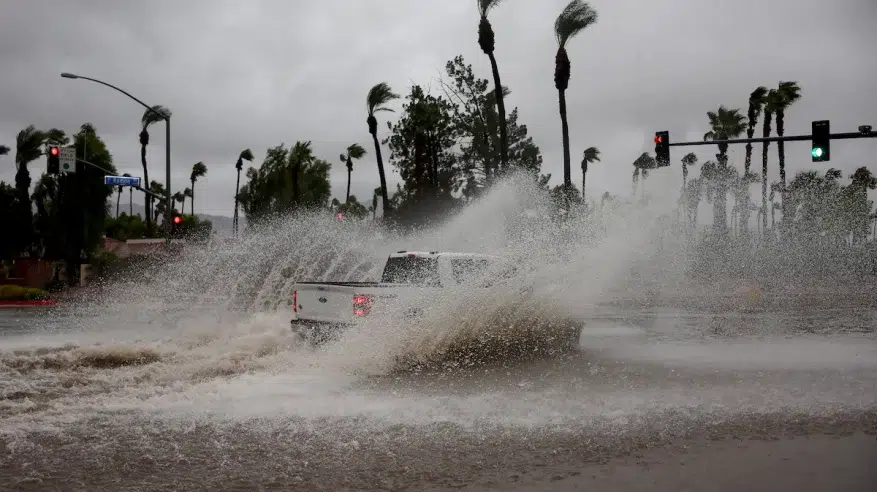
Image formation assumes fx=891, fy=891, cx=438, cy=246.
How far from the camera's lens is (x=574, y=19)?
4131 centimetres

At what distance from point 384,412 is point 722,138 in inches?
2331

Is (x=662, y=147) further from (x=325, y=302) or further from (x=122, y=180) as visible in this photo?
(x=122, y=180)

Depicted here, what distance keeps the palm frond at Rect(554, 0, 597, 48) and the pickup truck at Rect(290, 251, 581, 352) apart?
2993cm

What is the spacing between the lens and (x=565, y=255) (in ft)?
47.3

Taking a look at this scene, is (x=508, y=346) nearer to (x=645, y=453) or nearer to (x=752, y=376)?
(x=752, y=376)

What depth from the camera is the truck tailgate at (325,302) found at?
1227cm

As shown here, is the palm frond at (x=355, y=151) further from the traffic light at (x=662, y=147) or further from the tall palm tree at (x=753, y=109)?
the traffic light at (x=662, y=147)

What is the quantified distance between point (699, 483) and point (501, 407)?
9.90 ft

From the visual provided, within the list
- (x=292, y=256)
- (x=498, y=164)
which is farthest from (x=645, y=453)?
(x=498, y=164)

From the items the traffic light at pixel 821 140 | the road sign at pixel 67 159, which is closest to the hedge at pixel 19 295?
the road sign at pixel 67 159

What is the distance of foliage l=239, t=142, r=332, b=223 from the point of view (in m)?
69.2

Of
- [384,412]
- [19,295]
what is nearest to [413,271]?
[384,412]

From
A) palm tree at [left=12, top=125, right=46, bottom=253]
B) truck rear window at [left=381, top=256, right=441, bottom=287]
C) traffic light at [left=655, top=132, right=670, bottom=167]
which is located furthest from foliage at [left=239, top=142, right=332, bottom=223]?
truck rear window at [left=381, top=256, right=441, bottom=287]

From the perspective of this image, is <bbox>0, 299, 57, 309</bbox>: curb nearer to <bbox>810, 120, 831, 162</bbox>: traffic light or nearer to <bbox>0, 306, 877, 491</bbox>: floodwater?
<bbox>0, 306, 877, 491</bbox>: floodwater
